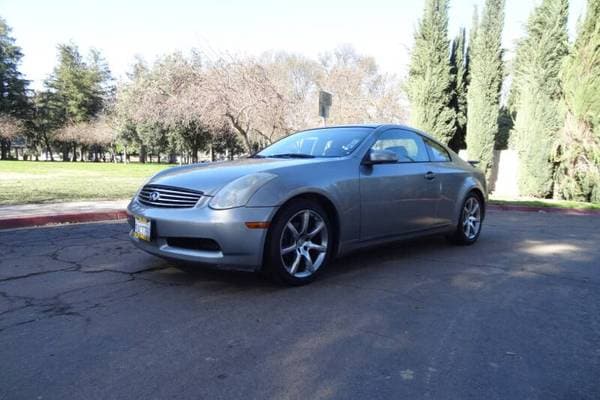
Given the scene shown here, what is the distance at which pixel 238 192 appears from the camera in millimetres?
3422

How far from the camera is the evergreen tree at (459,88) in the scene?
18.5m

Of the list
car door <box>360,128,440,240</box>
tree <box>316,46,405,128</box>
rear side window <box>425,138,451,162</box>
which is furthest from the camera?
tree <box>316,46,405,128</box>

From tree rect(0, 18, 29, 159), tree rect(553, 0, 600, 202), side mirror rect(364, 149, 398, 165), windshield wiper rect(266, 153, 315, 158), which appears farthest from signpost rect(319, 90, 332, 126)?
tree rect(0, 18, 29, 159)

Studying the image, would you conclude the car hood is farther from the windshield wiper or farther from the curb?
the curb

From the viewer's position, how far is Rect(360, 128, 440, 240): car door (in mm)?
4246

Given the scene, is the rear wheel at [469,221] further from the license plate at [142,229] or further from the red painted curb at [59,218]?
the red painted curb at [59,218]

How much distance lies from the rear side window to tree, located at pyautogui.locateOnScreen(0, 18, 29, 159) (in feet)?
197

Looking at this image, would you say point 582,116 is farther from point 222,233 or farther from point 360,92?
point 360,92

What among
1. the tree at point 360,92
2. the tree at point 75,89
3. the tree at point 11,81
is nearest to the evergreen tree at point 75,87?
the tree at point 75,89

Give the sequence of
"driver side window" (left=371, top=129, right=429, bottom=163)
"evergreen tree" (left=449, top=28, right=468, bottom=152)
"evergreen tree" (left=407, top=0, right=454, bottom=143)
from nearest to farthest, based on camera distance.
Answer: "driver side window" (left=371, top=129, right=429, bottom=163)
"evergreen tree" (left=407, top=0, right=454, bottom=143)
"evergreen tree" (left=449, top=28, right=468, bottom=152)

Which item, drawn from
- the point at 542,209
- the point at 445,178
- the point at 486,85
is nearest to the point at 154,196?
the point at 445,178

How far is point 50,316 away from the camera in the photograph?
120 inches

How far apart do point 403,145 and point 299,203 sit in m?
1.85

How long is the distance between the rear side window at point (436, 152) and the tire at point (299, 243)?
2.01m
